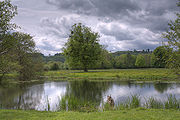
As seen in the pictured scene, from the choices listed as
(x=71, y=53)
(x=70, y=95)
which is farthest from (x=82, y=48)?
(x=70, y=95)

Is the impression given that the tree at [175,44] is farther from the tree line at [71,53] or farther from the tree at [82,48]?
the tree at [82,48]

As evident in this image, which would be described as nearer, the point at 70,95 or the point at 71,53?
the point at 70,95

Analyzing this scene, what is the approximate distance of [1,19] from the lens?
40.0 ft

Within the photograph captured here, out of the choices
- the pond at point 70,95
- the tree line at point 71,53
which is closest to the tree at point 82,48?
the tree line at point 71,53

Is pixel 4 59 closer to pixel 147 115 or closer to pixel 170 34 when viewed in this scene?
pixel 147 115

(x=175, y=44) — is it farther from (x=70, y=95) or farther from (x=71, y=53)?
(x=71, y=53)

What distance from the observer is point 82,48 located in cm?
5878

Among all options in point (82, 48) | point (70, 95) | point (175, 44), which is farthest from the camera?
point (82, 48)

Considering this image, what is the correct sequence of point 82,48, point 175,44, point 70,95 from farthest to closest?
point 82,48, point 70,95, point 175,44

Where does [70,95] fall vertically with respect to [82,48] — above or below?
below

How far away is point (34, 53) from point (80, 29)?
3314cm

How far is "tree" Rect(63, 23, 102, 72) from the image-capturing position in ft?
195

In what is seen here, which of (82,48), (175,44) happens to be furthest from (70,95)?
(82,48)

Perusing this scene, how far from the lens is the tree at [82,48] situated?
195ft
